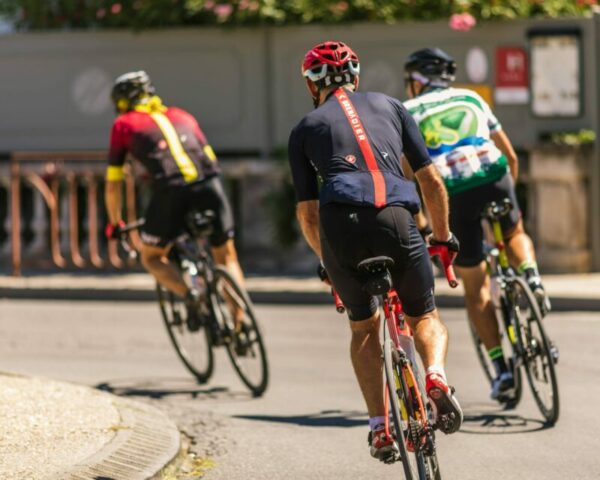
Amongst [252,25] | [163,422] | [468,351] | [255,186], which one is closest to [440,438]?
[163,422]

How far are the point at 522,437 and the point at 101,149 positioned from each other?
10.3 m

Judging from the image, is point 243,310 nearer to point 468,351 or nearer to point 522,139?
point 468,351

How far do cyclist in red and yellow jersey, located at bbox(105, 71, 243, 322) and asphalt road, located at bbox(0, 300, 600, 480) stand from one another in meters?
0.85

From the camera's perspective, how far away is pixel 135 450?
23.9 ft

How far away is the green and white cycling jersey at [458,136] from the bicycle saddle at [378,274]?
2316 millimetres

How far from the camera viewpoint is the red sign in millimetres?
15852

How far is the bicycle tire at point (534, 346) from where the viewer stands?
8.02 metres

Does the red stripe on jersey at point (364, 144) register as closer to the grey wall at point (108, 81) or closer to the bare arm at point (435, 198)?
the bare arm at point (435, 198)

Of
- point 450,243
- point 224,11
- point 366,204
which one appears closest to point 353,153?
point 366,204

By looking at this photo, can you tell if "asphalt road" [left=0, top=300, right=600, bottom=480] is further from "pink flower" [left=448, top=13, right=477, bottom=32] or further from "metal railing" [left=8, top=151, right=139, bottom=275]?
"pink flower" [left=448, top=13, right=477, bottom=32]

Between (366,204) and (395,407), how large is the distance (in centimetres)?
82

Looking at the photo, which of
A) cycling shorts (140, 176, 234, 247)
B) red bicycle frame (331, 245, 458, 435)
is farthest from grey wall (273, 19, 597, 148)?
red bicycle frame (331, 245, 458, 435)

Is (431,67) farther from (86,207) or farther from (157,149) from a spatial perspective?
(86,207)

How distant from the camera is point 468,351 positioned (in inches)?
428
